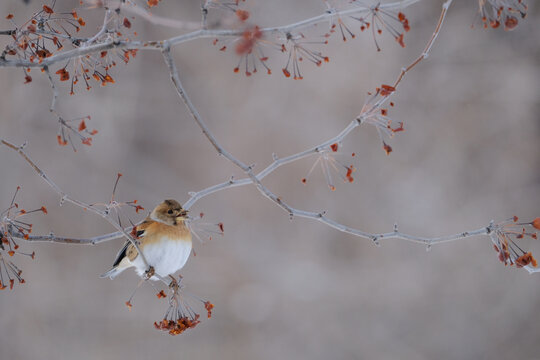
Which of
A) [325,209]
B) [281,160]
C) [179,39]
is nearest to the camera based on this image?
[179,39]

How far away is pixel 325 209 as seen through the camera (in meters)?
5.60

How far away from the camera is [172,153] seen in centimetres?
593

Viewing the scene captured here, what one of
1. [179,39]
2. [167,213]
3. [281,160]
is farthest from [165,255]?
[179,39]

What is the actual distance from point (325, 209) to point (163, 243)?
3659 mm

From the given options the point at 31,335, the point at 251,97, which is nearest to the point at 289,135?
the point at 251,97

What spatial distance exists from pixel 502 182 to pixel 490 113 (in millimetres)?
646

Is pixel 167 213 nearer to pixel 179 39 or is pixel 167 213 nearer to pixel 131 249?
pixel 131 249

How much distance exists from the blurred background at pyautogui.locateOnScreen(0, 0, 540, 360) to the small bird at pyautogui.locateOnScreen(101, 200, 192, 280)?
3497mm

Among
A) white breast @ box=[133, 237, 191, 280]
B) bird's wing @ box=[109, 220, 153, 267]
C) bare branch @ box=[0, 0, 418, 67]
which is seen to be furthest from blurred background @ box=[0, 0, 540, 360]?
bare branch @ box=[0, 0, 418, 67]

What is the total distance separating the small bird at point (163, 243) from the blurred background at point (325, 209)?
138 inches

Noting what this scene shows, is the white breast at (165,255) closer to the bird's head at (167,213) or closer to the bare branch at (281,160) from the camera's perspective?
the bird's head at (167,213)

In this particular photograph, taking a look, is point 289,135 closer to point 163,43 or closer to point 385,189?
point 385,189

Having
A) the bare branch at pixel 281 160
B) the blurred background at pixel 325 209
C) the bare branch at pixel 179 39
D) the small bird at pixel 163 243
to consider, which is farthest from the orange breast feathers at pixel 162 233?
the blurred background at pixel 325 209

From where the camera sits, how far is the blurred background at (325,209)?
221 inches
